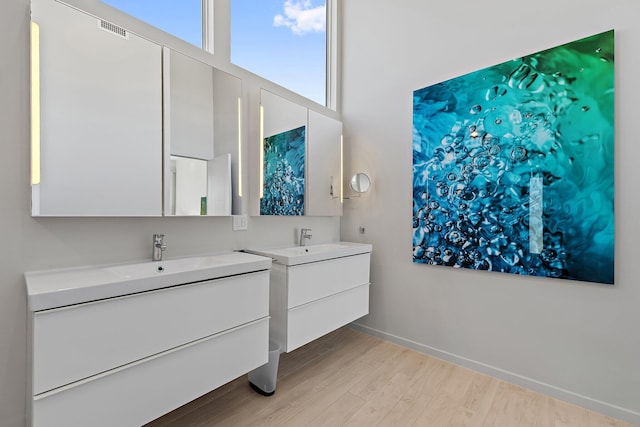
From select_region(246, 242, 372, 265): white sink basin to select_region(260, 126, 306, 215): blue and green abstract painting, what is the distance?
0.96 feet

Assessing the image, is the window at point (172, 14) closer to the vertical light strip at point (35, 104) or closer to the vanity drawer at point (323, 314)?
the vertical light strip at point (35, 104)

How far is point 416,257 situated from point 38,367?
2249mm

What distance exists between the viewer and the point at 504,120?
2014 mm

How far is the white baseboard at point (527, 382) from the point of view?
1.69 m

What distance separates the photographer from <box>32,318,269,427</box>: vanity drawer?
111 cm

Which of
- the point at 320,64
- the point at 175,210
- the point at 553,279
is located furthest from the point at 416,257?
the point at 320,64

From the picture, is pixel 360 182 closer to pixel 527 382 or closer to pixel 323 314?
pixel 323 314

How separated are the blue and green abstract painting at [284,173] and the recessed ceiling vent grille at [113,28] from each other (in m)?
1.00

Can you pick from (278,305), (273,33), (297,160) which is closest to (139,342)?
(278,305)

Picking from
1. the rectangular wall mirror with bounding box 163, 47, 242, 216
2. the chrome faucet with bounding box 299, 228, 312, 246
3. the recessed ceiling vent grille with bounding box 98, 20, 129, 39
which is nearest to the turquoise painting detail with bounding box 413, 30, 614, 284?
the chrome faucet with bounding box 299, 228, 312, 246

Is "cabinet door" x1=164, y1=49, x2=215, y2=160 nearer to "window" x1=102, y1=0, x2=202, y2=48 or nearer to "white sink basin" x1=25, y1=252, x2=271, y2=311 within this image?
"window" x1=102, y1=0, x2=202, y2=48

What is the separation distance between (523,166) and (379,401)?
1726 mm

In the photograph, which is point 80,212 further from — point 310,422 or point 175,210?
point 310,422

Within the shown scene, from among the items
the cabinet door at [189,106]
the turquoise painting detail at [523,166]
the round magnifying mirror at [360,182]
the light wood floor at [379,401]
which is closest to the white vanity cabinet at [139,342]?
the light wood floor at [379,401]
